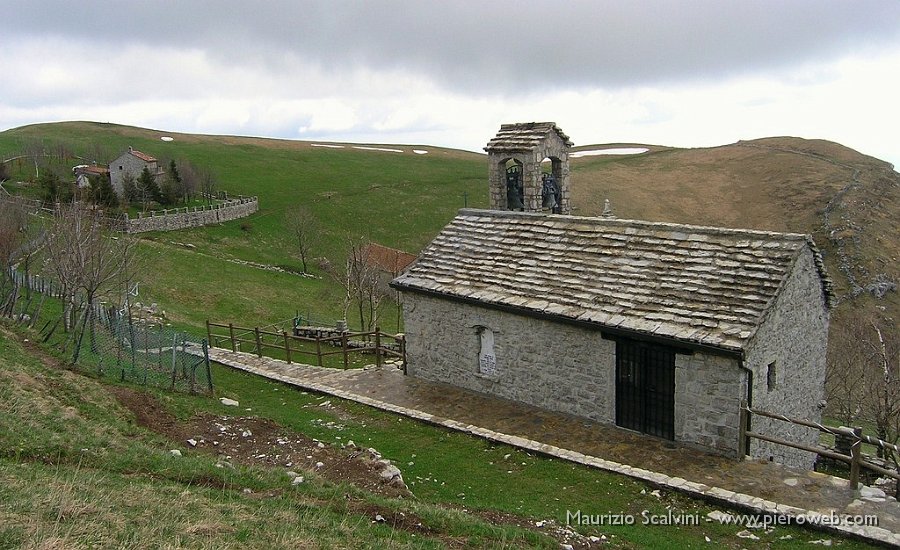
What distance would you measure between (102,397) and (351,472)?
223 inches

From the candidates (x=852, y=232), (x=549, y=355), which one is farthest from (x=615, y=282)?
(x=852, y=232)

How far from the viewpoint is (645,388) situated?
49.7 ft

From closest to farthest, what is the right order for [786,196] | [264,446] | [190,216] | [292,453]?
[292,453], [264,446], [190,216], [786,196]

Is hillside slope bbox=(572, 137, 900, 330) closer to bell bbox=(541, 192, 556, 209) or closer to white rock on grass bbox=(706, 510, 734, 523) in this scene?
Result: bell bbox=(541, 192, 556, 209)

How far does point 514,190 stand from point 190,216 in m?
37.0

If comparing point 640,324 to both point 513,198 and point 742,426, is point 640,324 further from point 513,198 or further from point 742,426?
point 513,198

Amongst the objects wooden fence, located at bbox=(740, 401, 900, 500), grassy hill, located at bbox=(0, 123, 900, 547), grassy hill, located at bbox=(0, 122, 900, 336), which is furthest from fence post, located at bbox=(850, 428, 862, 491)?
grassy hill, located at bbox=(0, 122, 900, 336)

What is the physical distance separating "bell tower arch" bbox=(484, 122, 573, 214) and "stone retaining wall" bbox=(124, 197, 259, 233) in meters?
32.2

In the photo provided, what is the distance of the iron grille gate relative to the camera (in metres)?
14.8

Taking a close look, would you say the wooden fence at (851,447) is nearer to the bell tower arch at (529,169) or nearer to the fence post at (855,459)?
the fence post at (855,459)

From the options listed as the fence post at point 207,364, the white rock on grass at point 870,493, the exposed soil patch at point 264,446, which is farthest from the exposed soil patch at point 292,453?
the white rock on grass at point 870,493

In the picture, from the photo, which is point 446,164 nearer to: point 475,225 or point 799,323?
point 475,225

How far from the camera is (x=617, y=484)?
1297 centimetres

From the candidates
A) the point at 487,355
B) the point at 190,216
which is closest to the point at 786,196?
the point at 190,216
